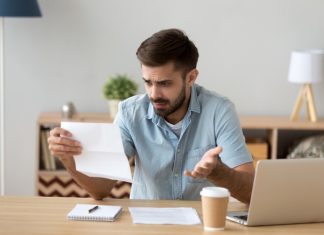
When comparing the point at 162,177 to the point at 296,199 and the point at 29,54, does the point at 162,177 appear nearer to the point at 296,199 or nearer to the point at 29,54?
the point at 296,199

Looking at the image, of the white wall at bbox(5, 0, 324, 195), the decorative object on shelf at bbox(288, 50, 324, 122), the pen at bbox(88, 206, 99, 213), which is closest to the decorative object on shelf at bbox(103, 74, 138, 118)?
the white wall at bbox(5, 0, 324, 195)

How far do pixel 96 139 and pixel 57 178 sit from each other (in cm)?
208

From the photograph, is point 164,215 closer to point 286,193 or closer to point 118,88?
point 286,193

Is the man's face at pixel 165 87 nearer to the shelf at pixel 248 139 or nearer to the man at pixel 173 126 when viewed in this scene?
the man at pixel 173 126

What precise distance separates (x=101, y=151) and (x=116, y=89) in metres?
1.99

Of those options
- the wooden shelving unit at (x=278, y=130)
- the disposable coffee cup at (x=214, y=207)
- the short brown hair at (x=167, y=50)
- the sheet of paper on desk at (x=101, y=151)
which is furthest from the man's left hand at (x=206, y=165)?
the wooden shelving unit at (x=278, y=130)

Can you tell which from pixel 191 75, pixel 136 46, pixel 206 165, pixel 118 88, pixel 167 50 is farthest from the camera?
pixel 136 46

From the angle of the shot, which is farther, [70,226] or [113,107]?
[113,107]

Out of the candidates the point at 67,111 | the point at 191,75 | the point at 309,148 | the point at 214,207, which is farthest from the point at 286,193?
the point at 67,111

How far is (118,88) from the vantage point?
4395 millimetres

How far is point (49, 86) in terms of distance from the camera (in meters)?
4.63

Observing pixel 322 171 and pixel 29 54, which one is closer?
pixel 322 171

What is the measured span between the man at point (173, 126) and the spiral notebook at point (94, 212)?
18 cm

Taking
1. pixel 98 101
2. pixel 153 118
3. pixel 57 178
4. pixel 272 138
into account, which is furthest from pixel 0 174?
pixel 153 118
